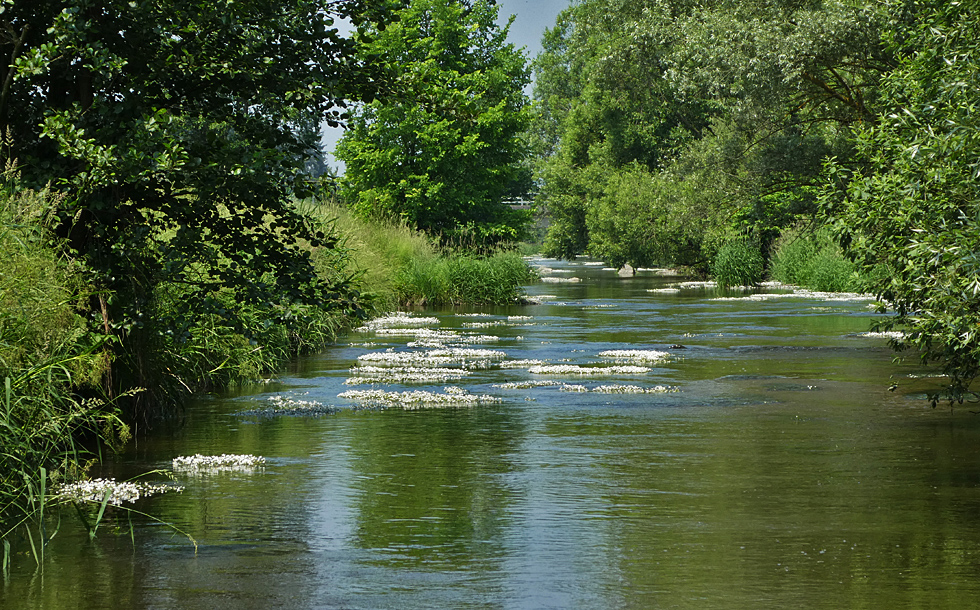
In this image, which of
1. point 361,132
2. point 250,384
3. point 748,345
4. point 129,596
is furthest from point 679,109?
point 129,596

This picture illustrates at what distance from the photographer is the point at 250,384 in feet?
55.7

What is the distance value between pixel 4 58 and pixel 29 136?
822 mm

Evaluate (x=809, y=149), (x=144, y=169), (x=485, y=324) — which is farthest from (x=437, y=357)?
(x=809, y=149)

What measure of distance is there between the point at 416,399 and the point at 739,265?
35.3 metres

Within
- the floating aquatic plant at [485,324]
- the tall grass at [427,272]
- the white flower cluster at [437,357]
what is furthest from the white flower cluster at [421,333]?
the tall grass at [427,272]

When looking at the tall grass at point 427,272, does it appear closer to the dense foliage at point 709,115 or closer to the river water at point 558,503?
the dense foliage at point 709,115

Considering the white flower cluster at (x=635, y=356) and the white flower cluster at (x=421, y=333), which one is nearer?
the white flower cluster at (x=635, y=356)

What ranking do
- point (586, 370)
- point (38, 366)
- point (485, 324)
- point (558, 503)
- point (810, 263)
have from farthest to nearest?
point (810, 263) → point (485, 324) → point (586, 370) → point (558, 503) → point (38, 366)

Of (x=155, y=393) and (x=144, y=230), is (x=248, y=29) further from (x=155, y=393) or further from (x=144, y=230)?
(x=155, y=393)

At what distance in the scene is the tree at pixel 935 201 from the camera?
35.4ft

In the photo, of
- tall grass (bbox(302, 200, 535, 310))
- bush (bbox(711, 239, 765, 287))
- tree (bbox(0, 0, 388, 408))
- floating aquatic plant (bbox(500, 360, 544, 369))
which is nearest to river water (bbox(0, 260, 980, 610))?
floating aquatic plant (bbox(500, 360, 544, 369))

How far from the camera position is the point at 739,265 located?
4809 centimetres

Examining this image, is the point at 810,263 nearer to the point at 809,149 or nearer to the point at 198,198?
the point at 809,149

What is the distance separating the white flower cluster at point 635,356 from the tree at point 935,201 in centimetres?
538
